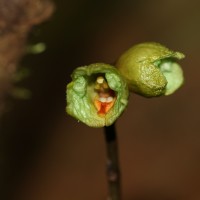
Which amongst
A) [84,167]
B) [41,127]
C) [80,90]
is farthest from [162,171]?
[80,90]

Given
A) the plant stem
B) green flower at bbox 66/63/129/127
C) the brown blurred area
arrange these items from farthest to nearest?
1. the brown blurred area
2. the plant stem
3. green flower at bbox 66/63/129/127

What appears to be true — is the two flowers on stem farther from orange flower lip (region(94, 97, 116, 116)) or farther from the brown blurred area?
the brown blurred area

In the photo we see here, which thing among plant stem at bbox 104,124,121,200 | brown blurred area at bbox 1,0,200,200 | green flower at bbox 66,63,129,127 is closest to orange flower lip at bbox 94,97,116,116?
green flower at bbox 66,63,129,127

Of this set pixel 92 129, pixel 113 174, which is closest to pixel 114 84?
pixel 113 174

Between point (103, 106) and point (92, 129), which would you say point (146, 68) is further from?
point (92, 129)

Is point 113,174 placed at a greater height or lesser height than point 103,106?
lesser

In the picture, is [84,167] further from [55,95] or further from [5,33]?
[5,33]
